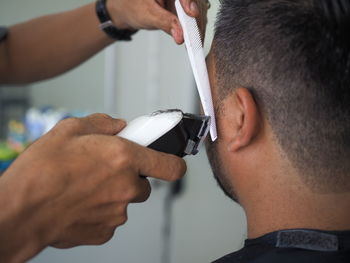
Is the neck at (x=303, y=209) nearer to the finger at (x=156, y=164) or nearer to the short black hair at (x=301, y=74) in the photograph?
the short black hair at (x=301, y=74)

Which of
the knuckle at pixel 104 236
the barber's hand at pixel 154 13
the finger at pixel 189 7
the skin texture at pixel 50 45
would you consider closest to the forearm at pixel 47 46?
the skin texture at pixel 50 45

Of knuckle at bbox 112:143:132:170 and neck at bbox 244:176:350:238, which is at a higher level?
knuckle at bbox 112:143:132:170

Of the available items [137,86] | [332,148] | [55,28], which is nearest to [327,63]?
[332,148]

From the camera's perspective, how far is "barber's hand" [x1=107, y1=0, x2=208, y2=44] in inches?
34.1

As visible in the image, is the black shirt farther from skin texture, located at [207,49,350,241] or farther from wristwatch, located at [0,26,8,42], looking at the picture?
wristwatch, located at [0,26,8,42]

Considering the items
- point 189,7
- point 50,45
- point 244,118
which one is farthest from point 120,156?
point 50,45

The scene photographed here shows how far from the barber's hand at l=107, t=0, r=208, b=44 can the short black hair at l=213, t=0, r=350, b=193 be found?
128 mm

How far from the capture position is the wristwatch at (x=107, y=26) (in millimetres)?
1240

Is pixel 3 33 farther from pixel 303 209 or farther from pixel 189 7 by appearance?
pixel 303 209

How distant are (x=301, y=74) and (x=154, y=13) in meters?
0.46

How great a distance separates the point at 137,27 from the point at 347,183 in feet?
2.27

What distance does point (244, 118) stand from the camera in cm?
73

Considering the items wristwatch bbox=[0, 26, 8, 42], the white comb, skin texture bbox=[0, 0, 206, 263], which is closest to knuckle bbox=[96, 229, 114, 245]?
skin texture bbox=[0, 0, 206, 263]

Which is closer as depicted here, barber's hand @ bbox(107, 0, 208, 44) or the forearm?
barber's hand @ bbox(107, 0, 208, 44)
